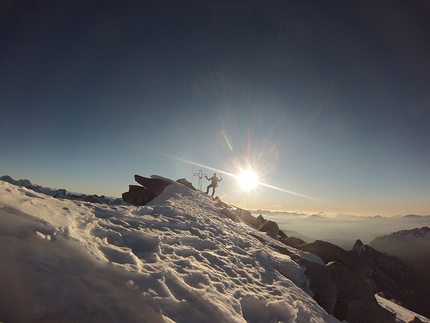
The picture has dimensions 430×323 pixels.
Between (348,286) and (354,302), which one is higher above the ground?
(348,286)

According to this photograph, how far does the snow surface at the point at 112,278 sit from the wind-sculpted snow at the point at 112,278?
1cm

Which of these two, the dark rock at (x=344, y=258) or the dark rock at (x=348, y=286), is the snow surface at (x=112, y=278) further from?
the dark rock at (x=344, y=258)

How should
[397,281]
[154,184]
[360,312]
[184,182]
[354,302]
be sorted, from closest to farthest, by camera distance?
[360,312]
[354,302]
[154,184]
[184,182]
[397,281]

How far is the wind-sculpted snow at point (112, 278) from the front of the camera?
3.60m

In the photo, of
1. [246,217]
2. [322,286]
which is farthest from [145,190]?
[322,286]

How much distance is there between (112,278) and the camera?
4.09 metres

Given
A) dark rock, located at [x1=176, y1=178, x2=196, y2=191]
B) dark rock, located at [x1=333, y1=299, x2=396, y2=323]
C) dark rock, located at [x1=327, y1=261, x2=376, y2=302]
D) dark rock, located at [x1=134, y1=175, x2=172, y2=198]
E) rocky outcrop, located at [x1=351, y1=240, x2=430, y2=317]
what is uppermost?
dark rock, located at [x1=176, y1=178, x2=196, y2=191]

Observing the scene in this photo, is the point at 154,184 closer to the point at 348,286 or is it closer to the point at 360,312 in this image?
the point at 348,286

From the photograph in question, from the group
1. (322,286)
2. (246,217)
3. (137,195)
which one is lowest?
(322,286)

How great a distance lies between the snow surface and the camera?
3.59 meters

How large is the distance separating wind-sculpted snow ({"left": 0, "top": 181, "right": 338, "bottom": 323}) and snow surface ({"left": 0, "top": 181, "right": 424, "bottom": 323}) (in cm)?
1

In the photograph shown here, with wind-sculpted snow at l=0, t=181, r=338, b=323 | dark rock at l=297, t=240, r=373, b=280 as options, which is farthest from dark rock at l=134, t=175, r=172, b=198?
wind-sculpted snow at l=0, t=181, r=338, b=323

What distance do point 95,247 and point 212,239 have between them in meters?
5.45

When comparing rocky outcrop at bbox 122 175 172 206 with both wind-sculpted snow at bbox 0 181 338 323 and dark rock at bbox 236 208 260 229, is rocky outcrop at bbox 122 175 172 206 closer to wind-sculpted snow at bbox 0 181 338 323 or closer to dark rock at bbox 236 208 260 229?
dark rock at bbox 236 208 260 229
